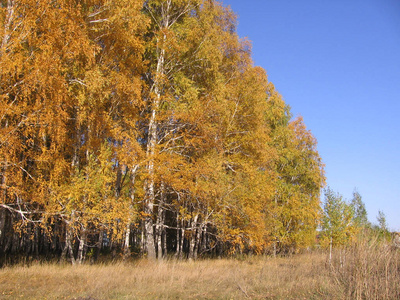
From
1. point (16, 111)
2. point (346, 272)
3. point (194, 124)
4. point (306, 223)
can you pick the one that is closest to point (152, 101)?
point (194, 124)

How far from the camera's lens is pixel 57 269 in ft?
30.0

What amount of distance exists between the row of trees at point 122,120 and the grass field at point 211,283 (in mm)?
1274

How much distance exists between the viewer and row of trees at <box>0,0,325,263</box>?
8391mm

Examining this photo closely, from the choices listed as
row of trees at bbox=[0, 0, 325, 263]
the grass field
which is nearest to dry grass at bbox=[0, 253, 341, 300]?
the grass field

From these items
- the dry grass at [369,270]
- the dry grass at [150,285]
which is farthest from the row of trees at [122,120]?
the dry grass at [369,270]

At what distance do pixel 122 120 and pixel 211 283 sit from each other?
689 cm

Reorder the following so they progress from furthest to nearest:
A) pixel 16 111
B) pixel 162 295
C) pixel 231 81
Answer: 1. pixel 231 81
2. pixel 16 111
3. pixel 162 295

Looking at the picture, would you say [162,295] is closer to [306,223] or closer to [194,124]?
[194,124]

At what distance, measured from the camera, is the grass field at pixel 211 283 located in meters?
6.66

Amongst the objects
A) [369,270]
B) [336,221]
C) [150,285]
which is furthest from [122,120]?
[336,221]

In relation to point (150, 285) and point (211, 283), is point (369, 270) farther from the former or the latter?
point (150, 285)

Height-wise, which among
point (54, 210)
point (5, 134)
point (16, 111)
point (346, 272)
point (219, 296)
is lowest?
point (219, 296)

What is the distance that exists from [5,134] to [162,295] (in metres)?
5.37

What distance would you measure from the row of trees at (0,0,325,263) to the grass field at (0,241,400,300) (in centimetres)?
127
